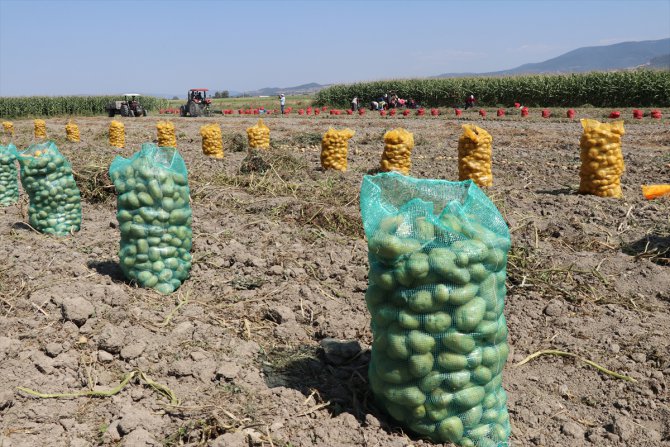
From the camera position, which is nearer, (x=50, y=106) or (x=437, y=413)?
(x=437, y=413)

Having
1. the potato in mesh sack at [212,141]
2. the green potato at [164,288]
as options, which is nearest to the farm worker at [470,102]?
the potato in mesh sack at [212,141]

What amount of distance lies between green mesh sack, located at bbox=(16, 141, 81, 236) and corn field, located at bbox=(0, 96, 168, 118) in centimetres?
4797

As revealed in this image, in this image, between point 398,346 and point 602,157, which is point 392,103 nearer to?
point 602,157

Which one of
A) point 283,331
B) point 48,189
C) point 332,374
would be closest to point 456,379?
point 332,374

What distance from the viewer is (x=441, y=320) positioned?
9.52ft

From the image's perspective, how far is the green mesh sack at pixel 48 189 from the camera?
6438 mm

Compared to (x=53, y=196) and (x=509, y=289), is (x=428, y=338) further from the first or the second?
(x=53, y=196)

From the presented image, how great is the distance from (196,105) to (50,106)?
21.6 metres

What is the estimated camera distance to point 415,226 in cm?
302

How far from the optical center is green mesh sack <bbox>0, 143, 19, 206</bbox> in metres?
8.00

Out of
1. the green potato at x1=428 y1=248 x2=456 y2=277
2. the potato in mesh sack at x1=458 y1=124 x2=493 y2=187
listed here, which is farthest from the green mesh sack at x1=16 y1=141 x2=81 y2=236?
the potato in mesh sack at x1=458 y1=124 x2=493 y2=187

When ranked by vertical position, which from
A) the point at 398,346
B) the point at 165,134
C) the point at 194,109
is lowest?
the point at 398,346

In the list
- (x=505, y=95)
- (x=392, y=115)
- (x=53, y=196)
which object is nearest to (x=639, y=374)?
(x=53, y=196)

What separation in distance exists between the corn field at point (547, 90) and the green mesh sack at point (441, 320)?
33.6 meters
